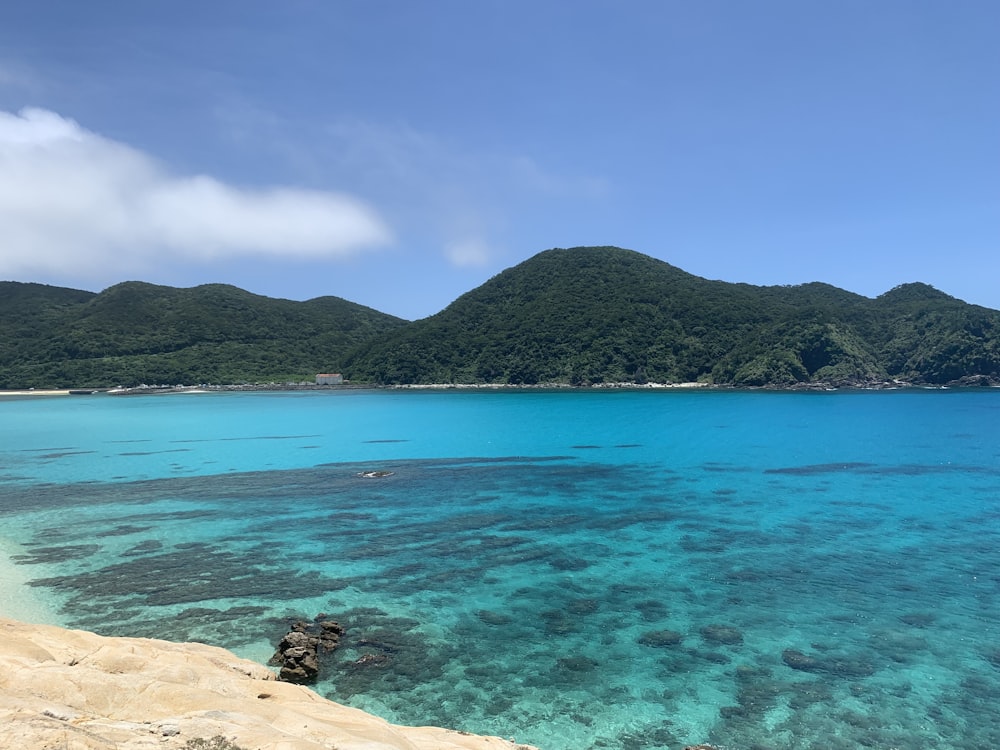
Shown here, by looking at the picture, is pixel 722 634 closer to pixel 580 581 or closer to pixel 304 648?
pixel 580 581

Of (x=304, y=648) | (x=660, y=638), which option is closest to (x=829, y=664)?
(x=660, y=638)

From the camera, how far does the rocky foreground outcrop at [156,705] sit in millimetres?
7227

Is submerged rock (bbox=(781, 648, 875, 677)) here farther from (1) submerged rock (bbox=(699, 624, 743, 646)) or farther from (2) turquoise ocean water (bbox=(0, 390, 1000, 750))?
(1) submerged rock (bbox=(699, 624, 743, 646))

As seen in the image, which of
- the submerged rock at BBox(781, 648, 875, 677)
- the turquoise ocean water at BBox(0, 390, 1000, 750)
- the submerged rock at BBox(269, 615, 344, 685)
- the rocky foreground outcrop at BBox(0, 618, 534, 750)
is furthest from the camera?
the submerged rock at BBox(781, 648, 875, 677)

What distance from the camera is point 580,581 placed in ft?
76.4

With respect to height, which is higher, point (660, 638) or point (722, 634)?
point (722, 634)

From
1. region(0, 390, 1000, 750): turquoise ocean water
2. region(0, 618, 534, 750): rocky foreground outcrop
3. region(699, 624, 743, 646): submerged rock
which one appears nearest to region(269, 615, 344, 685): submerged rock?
region(0, 390, 1000, 750): turquoise ocean water

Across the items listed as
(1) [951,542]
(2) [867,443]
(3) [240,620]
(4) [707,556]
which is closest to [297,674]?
(3) [240,620]

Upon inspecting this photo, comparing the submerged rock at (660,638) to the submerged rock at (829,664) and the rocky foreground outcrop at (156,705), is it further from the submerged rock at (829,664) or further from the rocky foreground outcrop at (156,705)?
the rocky foreground outcrop at (156,705)

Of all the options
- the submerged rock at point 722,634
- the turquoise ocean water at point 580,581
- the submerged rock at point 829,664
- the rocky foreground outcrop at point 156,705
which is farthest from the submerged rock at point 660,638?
the rocky foreground outcrop at point 156,705

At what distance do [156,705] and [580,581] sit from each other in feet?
55.0

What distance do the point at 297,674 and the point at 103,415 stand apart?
125 metres

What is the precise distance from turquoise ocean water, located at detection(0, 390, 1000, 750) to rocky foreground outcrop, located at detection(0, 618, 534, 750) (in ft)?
10.7

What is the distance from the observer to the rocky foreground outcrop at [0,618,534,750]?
23.7 feet
